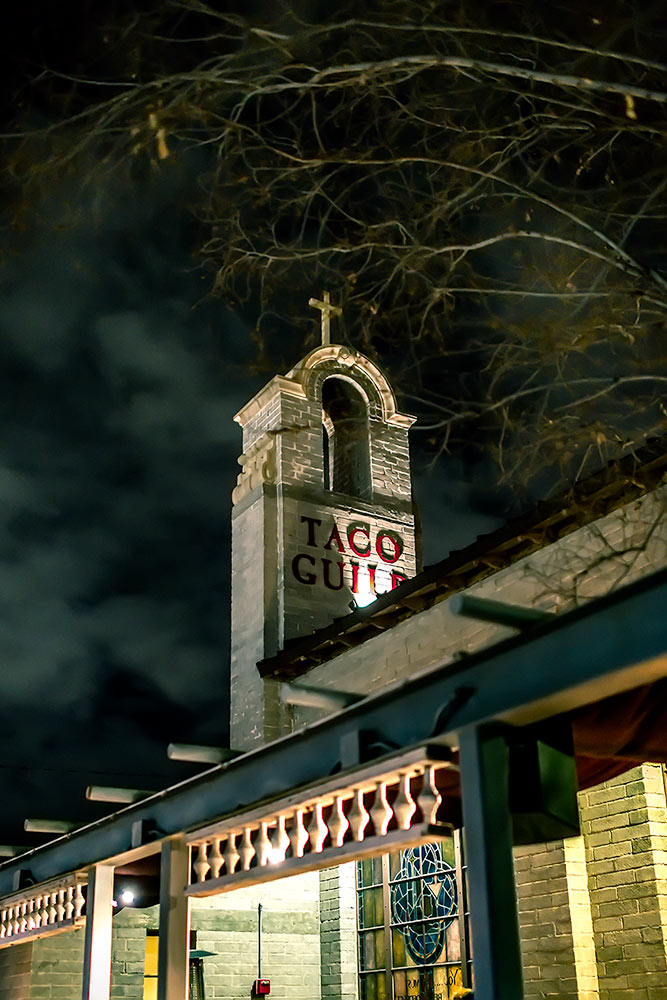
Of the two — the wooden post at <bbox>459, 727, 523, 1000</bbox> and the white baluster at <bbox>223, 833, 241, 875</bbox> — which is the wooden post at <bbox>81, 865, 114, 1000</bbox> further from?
the wooden post at <bbox>459, 727, 523, 1000</bbox>

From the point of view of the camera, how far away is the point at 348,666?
11664 mm

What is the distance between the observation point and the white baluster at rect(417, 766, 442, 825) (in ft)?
15.4

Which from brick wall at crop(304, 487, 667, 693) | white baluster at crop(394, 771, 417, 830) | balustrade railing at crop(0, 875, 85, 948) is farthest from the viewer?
brick wall at crop(304, 487, 667, 693)

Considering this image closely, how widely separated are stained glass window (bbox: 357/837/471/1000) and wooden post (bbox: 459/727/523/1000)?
17.6 feet

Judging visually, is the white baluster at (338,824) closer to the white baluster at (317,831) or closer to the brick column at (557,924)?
the white baluster at (317,831)

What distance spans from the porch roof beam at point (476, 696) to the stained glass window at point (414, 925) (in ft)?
12.6

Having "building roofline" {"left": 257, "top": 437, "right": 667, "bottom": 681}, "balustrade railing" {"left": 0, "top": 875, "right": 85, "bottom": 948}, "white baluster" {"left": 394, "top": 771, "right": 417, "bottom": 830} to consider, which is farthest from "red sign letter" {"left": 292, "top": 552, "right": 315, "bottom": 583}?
"white baluster" {"left": 394, "top": 771, "right": 417, "bottom": 830}

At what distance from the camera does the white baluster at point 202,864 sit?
6410 mm

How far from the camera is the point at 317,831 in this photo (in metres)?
5.44

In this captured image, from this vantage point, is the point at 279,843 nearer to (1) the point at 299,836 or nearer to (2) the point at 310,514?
(1) the point at 299,836

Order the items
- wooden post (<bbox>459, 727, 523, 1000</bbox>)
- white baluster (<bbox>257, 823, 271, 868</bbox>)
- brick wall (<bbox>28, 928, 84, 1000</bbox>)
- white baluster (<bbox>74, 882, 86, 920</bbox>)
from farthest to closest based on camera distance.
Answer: brick wall (<bbox>28, 928, 84, 1000</bbox>) < white baluster (<bbox>74, 882, 86, 920</bbox>) < white baluster (<bbox>257, 823, 271, 868</bbox>) < wooden post (<bbox>459, 727, 523, 1000</bbox>)

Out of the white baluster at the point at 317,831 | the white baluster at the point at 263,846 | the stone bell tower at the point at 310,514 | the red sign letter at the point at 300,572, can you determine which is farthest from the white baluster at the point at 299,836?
the red sign letter at the point at 300,572

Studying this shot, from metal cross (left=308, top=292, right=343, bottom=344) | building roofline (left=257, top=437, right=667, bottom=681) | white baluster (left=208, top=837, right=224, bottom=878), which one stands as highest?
metal cross (left=308, top=292, right=343, bottom=344)

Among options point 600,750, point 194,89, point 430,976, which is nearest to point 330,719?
point 600,750
